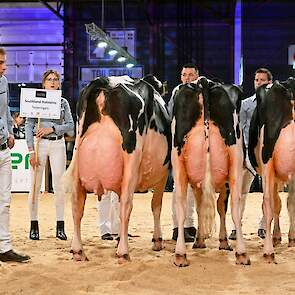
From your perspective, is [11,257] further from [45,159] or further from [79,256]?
[45,159]

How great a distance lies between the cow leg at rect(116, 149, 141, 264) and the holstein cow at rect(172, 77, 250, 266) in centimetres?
37

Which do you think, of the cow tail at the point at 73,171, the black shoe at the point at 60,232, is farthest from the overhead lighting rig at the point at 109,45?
the cow tail at the point at 73,171

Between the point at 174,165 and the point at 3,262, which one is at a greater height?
the point at 174,165

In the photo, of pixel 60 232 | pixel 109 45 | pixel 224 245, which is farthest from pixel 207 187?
pixel 109 45

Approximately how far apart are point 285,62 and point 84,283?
49.3 feet

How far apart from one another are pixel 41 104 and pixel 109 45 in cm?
949

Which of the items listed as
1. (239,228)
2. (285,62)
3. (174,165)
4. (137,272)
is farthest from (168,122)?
(285,62)

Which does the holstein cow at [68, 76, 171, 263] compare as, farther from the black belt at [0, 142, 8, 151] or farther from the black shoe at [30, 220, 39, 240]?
the black shoe at [30, 220, 39, 240]

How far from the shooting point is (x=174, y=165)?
5414 millimetres

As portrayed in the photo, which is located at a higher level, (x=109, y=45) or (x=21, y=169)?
(x=109, y=45)

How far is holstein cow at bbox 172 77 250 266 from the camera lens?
5.29 m

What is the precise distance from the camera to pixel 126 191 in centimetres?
533

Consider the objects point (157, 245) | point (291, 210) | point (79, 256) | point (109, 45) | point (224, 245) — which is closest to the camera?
point (79, 256)

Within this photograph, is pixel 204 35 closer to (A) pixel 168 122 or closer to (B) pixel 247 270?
(A) pixel 168 122
